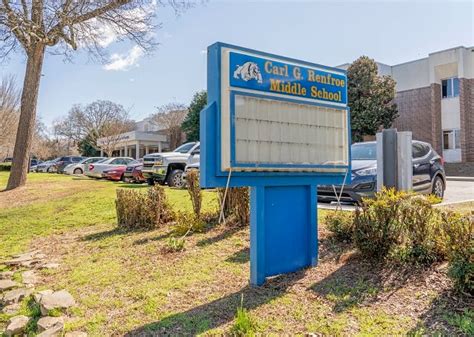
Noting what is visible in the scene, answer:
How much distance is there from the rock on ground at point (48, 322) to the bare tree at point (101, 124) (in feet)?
143

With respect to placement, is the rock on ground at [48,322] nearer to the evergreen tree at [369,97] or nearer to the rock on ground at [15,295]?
the rock on ground at [15,295]

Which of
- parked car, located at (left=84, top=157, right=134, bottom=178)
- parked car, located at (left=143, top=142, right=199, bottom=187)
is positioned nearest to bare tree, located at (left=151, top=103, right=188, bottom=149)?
parked car, located at (left=84, top=157, right=134, bottom=178)

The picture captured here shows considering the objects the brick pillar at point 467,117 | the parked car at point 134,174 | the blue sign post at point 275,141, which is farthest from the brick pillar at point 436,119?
the blue sign post at point 275,141

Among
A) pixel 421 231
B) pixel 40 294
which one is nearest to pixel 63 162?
pixel 40 294

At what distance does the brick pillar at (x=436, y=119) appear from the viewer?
2642 cm

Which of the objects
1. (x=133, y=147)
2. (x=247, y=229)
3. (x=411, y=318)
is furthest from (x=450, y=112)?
(x=133, y=147)

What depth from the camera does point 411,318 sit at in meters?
3.09

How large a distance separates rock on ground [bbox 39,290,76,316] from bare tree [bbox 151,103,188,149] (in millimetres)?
39617

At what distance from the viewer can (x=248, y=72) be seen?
3.86 m

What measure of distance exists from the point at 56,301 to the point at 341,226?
349cm

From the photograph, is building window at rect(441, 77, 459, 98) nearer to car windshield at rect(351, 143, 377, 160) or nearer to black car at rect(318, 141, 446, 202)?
black car at rect(318, 141, 446, 202)

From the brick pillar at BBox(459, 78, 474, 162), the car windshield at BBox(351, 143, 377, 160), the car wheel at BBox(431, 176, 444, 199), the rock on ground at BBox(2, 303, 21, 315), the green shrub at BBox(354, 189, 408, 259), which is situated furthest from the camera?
the brick pillar at BBox(459, 78, 474, 162)

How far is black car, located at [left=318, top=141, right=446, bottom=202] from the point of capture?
7.02 m

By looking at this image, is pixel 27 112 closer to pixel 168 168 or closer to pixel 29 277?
pixel 168 168
